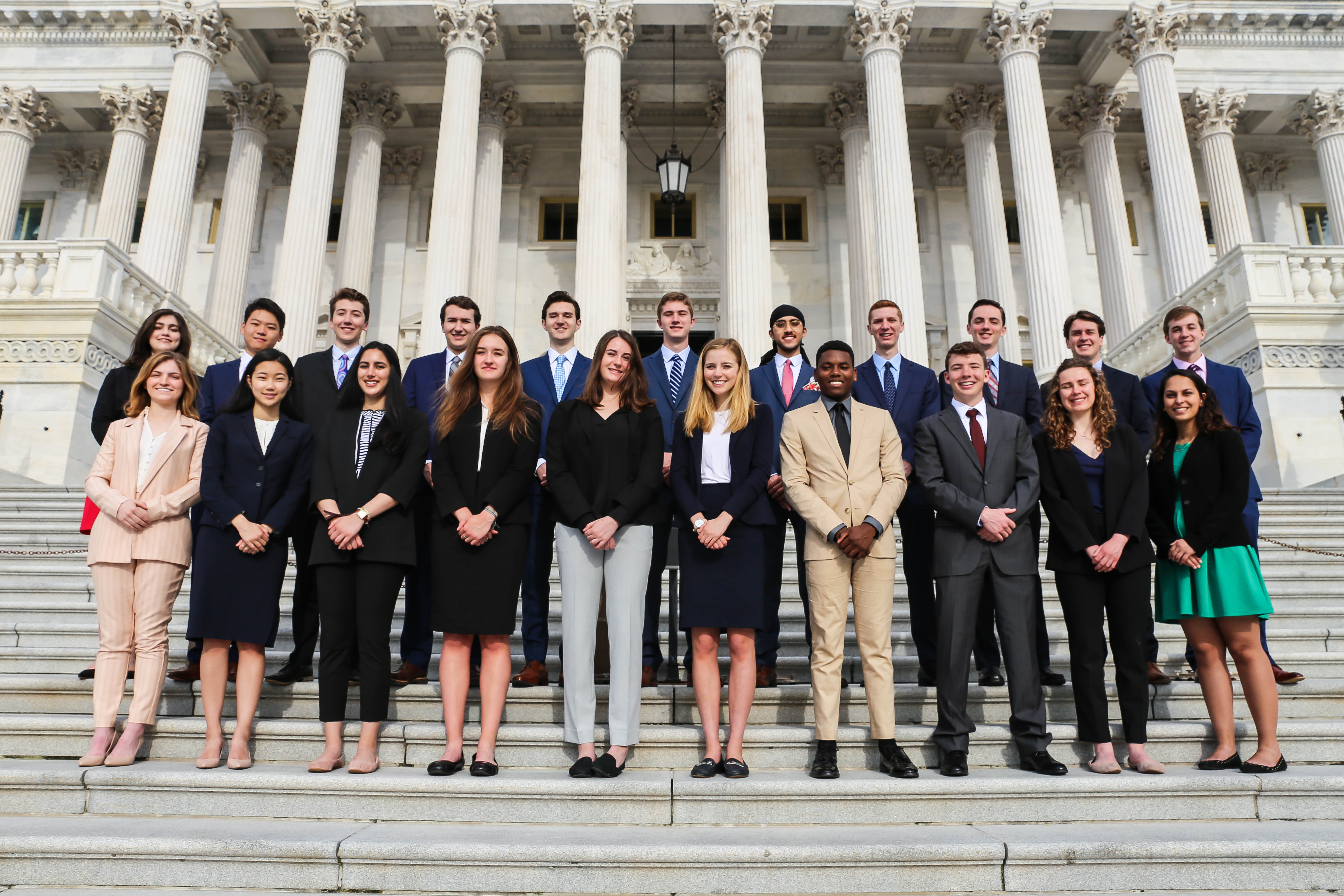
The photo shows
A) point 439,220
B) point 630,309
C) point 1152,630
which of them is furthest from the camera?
point 630,309

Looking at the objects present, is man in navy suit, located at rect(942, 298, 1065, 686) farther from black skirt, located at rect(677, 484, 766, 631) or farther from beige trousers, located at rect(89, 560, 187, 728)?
beige trousers, located at rect(89, 560, 187, 728)

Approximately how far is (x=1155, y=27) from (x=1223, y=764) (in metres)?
18.7

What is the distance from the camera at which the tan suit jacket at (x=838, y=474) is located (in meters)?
5.16

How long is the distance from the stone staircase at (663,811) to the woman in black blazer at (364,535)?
37 cm

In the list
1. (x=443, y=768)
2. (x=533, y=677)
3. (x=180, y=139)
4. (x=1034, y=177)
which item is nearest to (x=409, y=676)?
(x=533, y=677)

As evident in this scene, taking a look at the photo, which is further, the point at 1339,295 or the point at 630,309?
the point at 630,309

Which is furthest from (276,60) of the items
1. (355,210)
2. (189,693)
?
(189,693)

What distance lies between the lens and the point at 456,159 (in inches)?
700

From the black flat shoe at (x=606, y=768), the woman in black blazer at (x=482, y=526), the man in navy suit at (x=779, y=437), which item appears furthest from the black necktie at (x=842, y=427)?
the black flat shoe at (x=606, y=768)

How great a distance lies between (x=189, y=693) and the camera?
570 cm

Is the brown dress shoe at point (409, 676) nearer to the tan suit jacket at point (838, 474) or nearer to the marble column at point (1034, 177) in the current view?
the tan suit jacket at point (838, 474)

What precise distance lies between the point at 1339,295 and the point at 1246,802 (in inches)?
510

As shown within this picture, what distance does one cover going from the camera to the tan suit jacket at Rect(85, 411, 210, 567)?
516 centimetres

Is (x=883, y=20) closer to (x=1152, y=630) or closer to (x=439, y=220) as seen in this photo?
(x=439, y=220)
